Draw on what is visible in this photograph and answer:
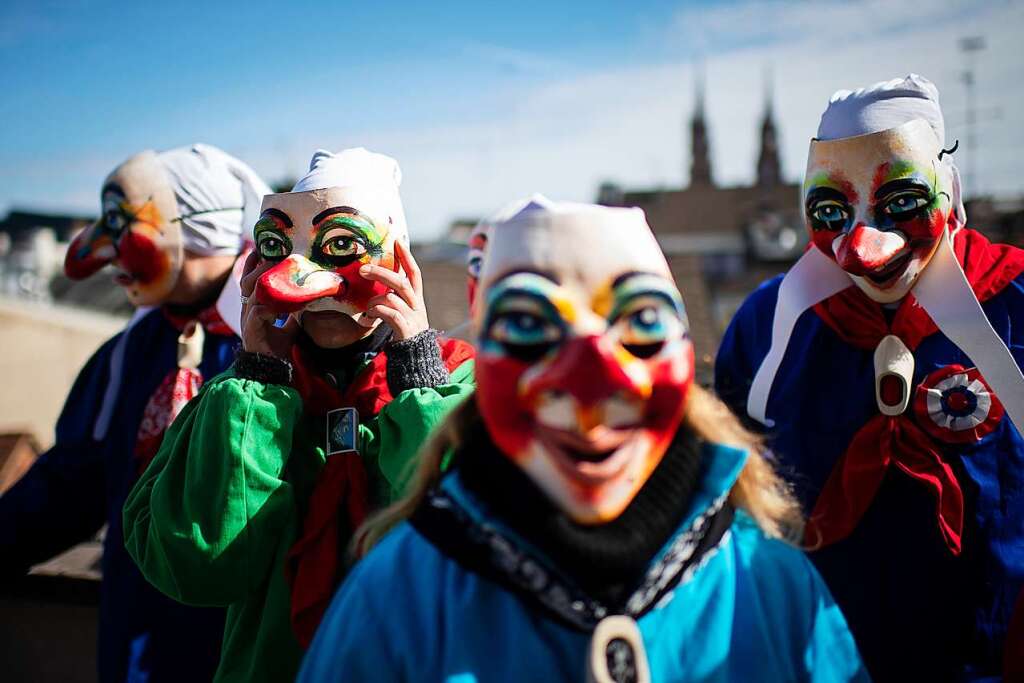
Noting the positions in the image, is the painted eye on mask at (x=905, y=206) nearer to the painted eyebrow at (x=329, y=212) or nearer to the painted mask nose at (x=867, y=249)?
the painted mask nose at (x=867, y=249)

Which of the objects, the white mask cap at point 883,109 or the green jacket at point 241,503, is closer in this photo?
the green jacket at point 241,503

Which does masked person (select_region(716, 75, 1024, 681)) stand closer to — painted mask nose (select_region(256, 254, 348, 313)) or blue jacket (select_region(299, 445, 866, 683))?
blue jacket (select_region(299, 445, 866, 683))

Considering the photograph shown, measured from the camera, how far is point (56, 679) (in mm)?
3551

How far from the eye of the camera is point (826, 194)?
101 inches

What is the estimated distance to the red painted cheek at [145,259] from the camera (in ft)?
10.2

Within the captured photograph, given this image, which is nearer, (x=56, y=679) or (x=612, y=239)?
(x=612, y=239)

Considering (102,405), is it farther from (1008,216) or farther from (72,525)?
(1008,216)

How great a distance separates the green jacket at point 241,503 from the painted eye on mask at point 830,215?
1.13m

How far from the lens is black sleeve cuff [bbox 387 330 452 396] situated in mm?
2158

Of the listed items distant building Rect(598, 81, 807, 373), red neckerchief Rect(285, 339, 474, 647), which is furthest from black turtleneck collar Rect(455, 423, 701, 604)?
distant building Rect(598, 81, 807, 373)

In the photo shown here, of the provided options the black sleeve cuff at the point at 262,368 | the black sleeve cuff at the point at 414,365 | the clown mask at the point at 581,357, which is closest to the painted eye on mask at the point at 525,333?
the clown mask at the point at 581,357

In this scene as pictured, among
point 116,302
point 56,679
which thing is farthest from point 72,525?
point 116,302

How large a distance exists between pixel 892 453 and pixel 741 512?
2.98 ft

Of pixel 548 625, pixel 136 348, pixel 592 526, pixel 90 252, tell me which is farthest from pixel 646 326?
pixel 90 252
